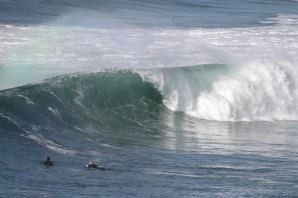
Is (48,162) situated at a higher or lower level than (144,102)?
lower

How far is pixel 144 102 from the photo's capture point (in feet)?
95.5

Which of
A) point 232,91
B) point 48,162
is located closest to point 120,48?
point 232,91

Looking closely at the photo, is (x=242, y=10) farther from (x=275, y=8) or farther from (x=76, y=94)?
(x=76, y=94)

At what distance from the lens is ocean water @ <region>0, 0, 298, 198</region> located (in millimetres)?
18906

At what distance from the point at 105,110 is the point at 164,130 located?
1.85 m

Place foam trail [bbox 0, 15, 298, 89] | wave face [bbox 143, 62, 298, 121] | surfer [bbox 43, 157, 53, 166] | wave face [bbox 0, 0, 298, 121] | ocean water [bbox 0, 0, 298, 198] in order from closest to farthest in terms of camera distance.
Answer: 1. ocean water [bbox 0, 0, 298, 198]
2. surfer [bbox 43, 157, 53, 166]
3. wave face [bbox 143, 62, 298, 121]
4. wave face [bbox 0, 0, 298, 121]
5. foam trail [bbox 0, 15, 298, 89]

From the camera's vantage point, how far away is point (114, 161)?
20.5 meters

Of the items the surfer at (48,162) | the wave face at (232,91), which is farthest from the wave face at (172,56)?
the surfer at (48,162)

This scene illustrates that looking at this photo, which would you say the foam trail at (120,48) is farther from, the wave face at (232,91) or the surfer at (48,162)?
the surfer at (48,162)

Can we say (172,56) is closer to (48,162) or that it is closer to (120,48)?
(120,48)

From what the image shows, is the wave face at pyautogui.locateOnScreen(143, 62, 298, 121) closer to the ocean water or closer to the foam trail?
the ocean water

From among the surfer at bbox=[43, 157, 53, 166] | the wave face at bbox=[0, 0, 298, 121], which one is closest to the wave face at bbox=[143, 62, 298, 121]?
the wave face at bbox=[0, 0, 298, 121]

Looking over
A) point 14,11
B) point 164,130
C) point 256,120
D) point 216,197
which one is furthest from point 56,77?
point 14,11

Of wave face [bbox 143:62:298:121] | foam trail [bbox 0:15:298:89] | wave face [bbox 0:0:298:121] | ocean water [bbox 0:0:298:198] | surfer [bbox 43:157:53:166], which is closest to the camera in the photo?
ocean water [bbox 0:0:298:198]
